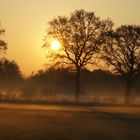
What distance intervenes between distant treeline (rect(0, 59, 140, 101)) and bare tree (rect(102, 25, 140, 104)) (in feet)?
11.6

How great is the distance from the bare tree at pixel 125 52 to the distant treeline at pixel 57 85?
11.6 ft

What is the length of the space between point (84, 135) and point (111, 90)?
77.3 meters

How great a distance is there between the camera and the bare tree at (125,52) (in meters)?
79.9

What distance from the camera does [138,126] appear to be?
119 ft

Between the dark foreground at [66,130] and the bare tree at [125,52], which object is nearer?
the dark foreground at [66,130]

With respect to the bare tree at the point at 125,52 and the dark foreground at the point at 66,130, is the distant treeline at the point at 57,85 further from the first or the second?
the dark foreground at the point at 66,130

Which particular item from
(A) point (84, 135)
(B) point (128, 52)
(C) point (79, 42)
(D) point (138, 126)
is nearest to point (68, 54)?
(C) point (79, 42)

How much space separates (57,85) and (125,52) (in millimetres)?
28695

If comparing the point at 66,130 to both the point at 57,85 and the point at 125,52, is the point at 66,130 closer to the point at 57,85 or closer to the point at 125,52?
the point at 125,52

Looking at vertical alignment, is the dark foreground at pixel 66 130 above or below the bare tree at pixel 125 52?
below

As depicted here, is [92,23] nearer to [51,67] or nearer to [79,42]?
[79,42]

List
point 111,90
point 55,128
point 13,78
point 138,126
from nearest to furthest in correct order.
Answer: point 55,128 → point 138,126 → point 111,90 → point 13,78

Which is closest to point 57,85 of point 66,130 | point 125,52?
point 125,52

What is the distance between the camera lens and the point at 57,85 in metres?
107
